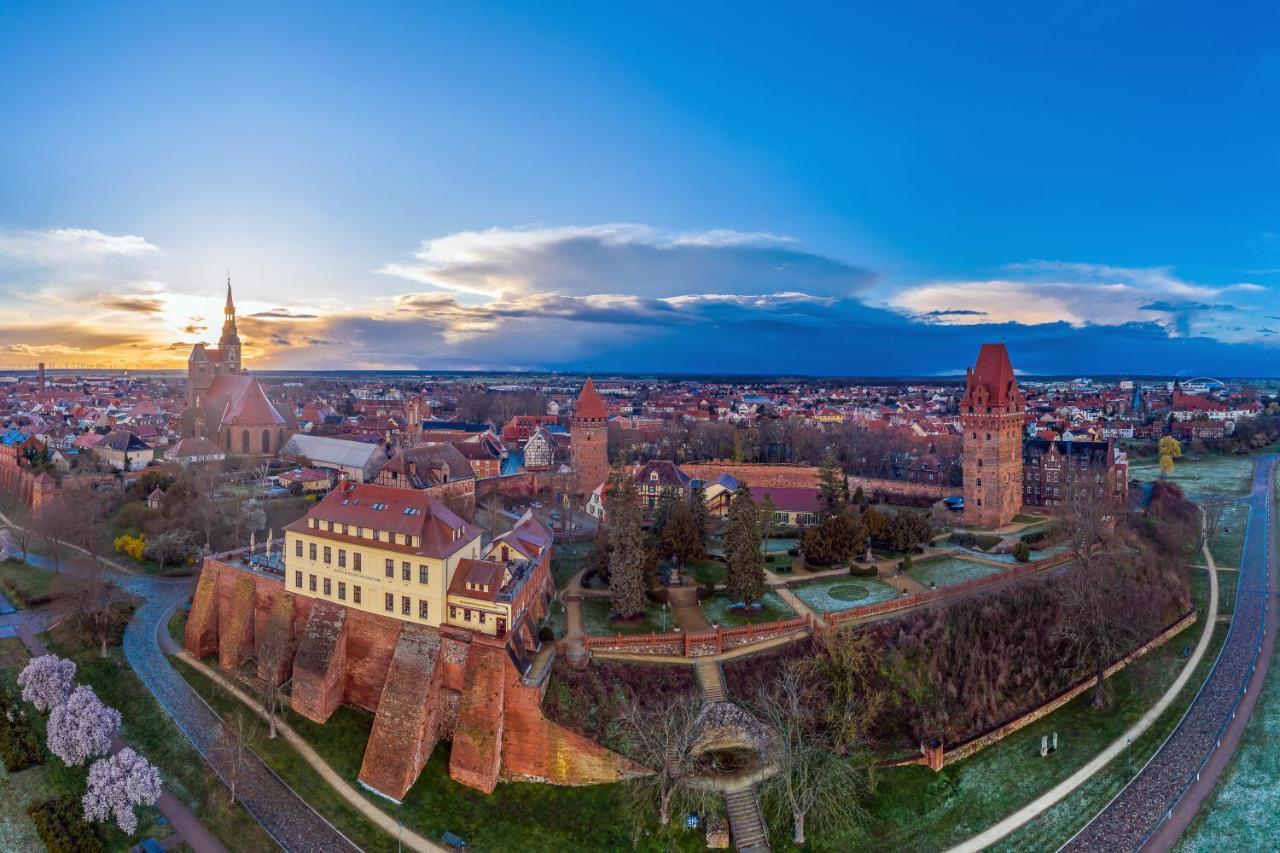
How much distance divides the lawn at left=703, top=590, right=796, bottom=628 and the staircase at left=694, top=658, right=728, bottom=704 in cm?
254

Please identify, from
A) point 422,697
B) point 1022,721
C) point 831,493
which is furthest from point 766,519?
point 422,697

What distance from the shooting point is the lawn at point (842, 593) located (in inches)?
1249

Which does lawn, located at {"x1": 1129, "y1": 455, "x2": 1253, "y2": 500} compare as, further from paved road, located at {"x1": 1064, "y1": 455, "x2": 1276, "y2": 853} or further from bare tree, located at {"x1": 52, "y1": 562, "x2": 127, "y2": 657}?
bare tree, located at {"x1": 52, "y1": 562, "x2": 127, "y2": 657}

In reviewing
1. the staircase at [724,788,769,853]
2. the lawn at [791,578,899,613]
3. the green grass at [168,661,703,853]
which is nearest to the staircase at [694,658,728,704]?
the staircase at [724,788,769,853]

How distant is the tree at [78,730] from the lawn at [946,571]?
108 feet

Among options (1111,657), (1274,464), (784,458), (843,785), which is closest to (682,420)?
(784,458)

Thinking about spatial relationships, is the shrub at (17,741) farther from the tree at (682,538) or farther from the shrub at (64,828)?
the tree at (682,538)

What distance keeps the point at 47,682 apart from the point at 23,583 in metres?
18.8

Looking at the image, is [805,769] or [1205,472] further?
[1205,472]

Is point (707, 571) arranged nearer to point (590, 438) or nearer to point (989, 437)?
point (590, 438)

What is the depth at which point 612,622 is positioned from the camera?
99.6ft

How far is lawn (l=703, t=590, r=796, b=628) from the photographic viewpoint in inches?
1186

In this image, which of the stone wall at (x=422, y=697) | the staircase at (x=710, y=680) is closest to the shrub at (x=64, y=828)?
the stone wall at (x=422, y=697)

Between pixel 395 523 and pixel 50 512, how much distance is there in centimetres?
3268
